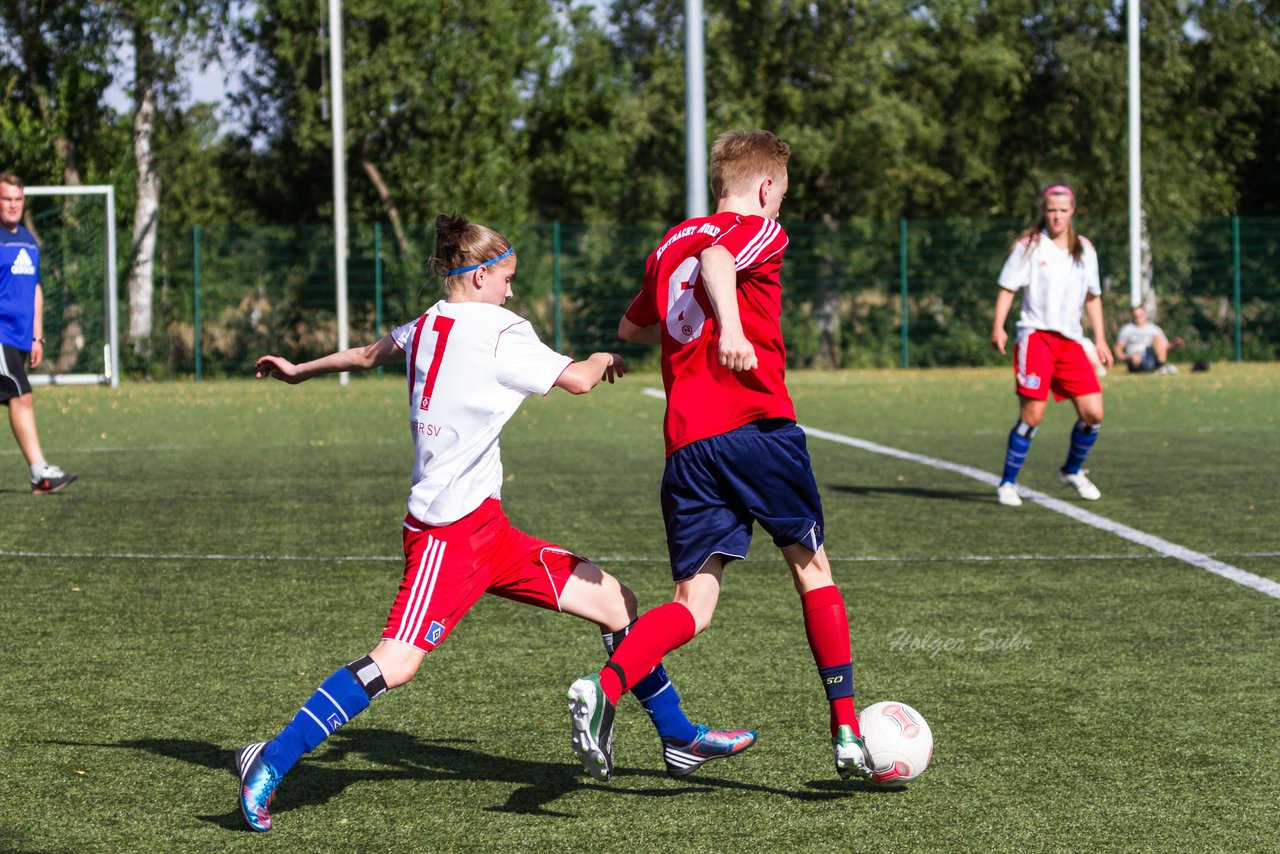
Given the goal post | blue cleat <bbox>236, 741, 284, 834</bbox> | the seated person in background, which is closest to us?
blue cleat <bbox>236, 741, 284, 834</bbox>

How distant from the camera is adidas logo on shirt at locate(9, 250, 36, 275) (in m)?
10.3

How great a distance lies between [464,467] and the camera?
165 inches

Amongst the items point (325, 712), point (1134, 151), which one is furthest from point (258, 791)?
point (1134, 151)

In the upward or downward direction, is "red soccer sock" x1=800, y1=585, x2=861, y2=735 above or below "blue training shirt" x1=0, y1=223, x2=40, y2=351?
below

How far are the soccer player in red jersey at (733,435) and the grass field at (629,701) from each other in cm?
43

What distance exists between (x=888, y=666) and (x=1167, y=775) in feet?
4.68

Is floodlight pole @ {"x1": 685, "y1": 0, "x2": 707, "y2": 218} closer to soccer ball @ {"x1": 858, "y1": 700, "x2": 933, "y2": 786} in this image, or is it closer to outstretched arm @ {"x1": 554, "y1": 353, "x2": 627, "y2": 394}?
outstretched arm @ {"x1": 554, "y1": 353, "x2": 627, "y2": 394}

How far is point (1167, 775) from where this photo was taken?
431cm

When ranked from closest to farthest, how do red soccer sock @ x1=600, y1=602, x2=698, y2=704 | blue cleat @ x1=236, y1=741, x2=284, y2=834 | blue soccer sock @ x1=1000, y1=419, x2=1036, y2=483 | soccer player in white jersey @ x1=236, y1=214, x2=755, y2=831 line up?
blue cleat @ x1=236, y1=741, x2=284, y2=834, red soccer sock @ x1=600, y1=602, x2=698, y2=704, soccer player in white jersey @ x1=236, y1=214, x2=755, y2=831, blue soccer sock @ x1=1000, y1=419, x2=1036, y2=483

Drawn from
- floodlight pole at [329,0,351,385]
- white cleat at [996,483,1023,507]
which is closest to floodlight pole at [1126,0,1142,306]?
floodlight pole at [329,0,351,385]

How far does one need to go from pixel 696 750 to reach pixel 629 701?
40.0 inches

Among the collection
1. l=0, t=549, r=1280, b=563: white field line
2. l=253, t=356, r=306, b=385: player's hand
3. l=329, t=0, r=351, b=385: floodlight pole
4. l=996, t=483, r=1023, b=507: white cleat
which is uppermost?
l=329, t=0, r=351, b=385: floodlight pole

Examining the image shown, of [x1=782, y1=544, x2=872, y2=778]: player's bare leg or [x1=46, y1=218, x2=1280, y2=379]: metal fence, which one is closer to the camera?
[x1=782, y1=544, x2=872, y2=778]: player's bare leg

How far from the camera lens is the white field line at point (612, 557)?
7.98m
